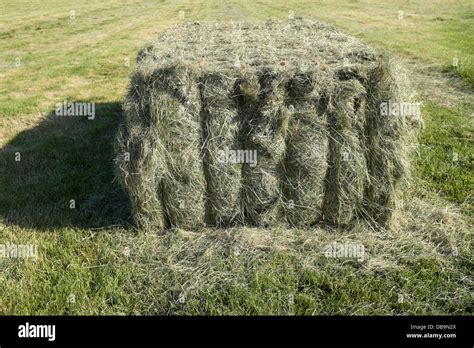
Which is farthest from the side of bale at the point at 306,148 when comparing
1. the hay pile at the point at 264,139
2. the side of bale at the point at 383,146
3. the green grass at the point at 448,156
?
the green grass at the point at 448,156

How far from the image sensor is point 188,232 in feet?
17.6

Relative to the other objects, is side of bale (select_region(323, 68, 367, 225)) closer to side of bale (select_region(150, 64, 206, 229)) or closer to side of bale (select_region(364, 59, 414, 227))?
side of bale (select_region(364, 59, 414, 227))

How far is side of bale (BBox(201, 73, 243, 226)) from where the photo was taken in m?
4.90

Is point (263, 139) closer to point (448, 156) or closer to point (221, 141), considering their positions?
point (221, 141)

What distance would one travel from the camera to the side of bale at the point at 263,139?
4828mm

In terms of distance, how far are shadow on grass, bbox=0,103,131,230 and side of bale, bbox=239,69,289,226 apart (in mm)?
1723

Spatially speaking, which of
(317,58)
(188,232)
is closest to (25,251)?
(188,232)

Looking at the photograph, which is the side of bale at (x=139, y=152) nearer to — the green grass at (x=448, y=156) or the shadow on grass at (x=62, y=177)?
the shadow on grass at (x=62, y=177)

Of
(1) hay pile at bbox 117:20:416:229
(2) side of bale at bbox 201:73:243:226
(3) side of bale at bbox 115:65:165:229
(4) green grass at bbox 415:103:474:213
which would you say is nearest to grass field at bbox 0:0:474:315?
(4) green grass at bbox 415:103:474:213

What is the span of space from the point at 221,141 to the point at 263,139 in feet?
1.62

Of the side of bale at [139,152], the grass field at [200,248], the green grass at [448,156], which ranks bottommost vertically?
the grass field at [200,248]

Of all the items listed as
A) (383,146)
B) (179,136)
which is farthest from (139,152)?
(383,146)

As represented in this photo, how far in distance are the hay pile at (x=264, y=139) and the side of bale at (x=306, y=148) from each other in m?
0.01

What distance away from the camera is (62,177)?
682 centimetres
